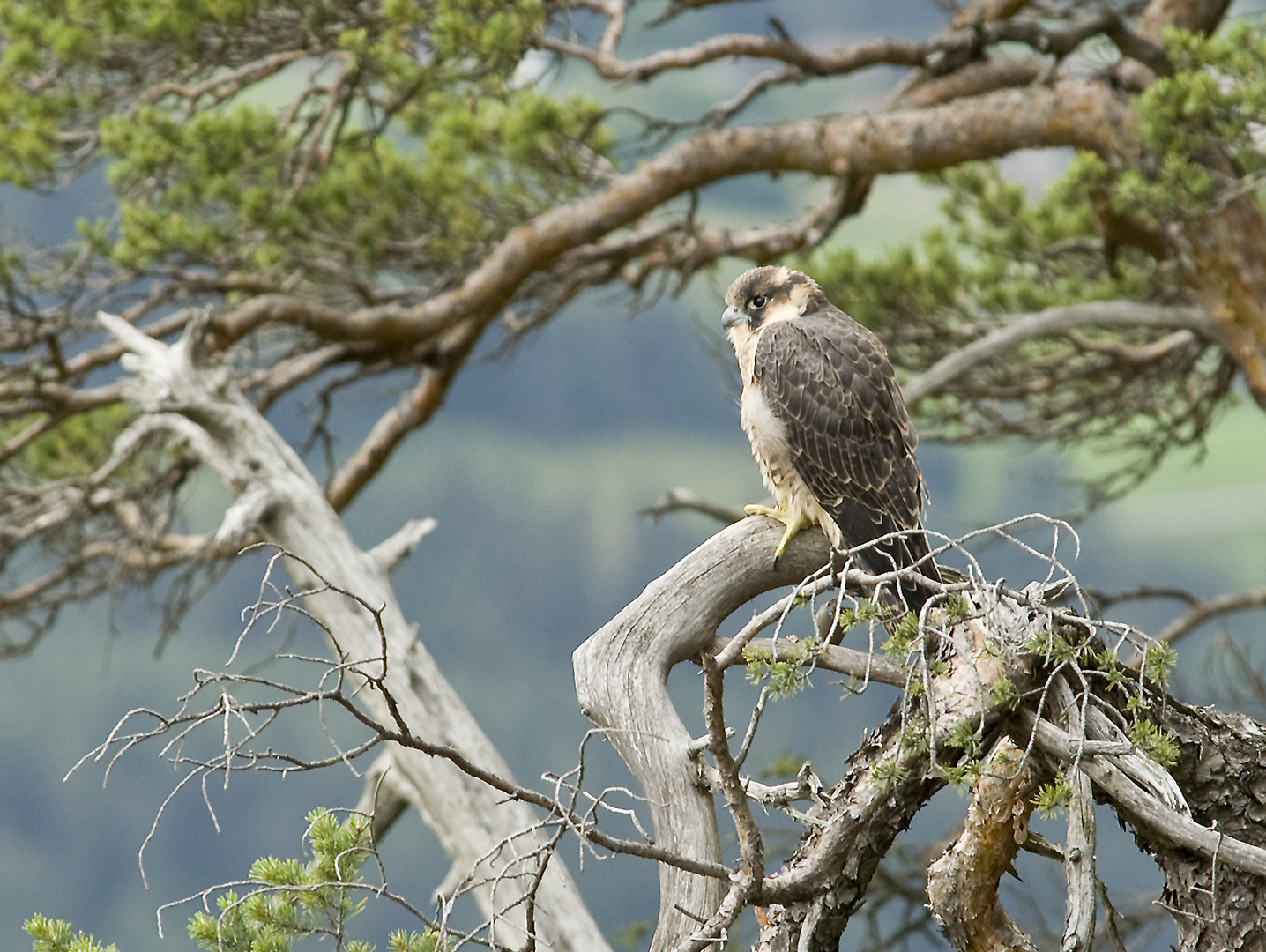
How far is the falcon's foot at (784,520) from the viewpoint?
9.43ft

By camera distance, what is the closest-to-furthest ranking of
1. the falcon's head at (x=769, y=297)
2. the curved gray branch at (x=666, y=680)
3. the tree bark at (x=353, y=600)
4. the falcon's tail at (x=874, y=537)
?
1. the curved gray branch at (x=666, y=680)
2. the falcon's tail at (x=874, y=537)
3. the falcon's head at (x=769, y=297)
4. the tree bark at (x=353, y=600)

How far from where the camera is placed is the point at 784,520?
2.93 m

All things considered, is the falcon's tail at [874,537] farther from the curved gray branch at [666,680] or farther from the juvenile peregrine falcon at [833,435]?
the curved gray branch at [666,680]

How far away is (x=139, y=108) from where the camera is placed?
14.0 feet

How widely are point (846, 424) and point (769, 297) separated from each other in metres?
0.52

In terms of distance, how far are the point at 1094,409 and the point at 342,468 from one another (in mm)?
3751

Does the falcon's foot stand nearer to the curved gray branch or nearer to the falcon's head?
the curved gray branch

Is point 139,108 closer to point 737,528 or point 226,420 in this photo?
point 226,420

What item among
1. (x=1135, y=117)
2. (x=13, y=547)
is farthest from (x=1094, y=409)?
(x=13, y=547)

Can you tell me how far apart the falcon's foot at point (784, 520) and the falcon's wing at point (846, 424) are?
3.1 inches

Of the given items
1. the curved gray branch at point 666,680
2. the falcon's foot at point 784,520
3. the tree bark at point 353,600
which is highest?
the falcon's foot at point 784,520

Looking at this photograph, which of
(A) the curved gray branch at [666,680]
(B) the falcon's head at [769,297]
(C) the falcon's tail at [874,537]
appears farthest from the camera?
(B) the falcon's head at [769,297]

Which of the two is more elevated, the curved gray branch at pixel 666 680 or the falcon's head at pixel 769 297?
the falcon's head at pixel 769 297

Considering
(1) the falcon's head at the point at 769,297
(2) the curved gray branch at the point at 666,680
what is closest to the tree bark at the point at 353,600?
(2) the curved gray branch at the point at 666,680
